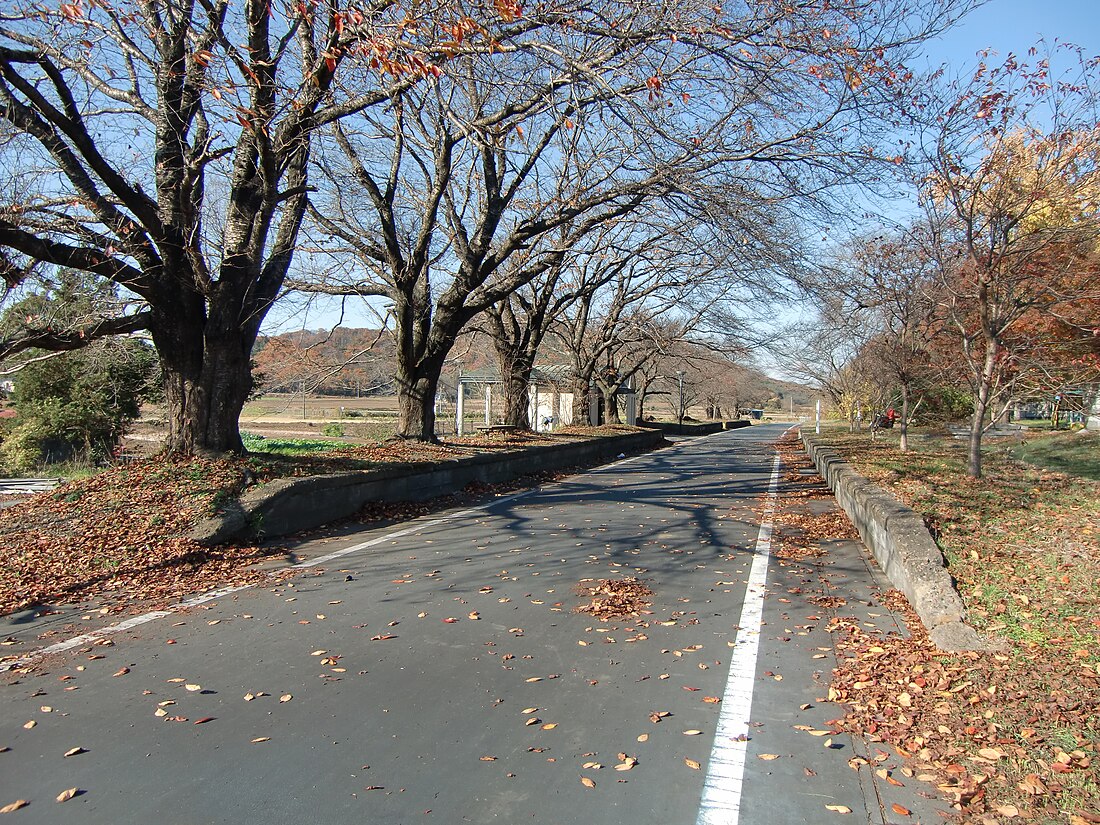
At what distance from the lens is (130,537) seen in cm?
812

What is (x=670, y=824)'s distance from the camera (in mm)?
3201

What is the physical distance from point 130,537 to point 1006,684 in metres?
7.84

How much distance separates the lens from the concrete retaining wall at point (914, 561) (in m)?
5.34

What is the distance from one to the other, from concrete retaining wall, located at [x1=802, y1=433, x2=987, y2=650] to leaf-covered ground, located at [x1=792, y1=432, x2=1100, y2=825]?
14 cm

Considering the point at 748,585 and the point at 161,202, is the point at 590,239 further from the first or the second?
the point at 748,585

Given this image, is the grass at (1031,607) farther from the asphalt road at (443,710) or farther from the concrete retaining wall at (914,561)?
the asphalt road at (443,710)

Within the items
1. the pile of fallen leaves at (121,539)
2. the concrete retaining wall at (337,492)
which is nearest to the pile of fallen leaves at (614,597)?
the pile of fallen leaves at (121,539)

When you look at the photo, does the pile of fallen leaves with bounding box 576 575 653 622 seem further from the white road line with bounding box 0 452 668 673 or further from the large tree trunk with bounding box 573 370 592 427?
the large tree trunk with bounding box 573 370 592 427

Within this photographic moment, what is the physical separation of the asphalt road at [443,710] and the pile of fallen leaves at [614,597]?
120 millimetres

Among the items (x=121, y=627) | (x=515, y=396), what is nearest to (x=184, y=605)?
(x=121, y=627)

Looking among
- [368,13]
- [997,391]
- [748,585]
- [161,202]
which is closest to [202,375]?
[161,202]

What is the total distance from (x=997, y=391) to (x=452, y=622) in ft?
35.4

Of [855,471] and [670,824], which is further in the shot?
[855,471]

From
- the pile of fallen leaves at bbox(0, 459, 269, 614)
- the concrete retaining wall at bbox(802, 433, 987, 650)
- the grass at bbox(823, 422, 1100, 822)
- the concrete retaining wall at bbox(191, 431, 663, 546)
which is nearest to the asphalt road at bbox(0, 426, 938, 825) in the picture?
the concrete retaining wall at bbox(802, 433, 987, 650)
